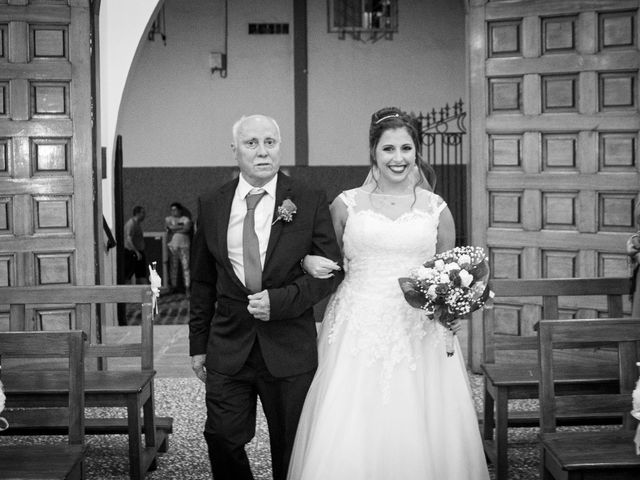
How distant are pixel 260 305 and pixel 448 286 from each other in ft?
2.48

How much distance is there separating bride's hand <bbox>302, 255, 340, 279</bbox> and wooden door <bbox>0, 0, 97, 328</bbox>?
3.38m

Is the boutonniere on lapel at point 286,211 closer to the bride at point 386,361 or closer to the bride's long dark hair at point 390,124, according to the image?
the bride at point 386,361

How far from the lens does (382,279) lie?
4.04 metres

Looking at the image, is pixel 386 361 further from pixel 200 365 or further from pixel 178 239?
pixel 178 239

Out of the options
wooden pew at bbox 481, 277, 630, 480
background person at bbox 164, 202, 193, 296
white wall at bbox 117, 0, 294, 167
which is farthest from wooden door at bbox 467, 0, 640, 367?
white wall at bbox 117, 0, 294, 167

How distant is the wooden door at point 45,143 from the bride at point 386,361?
10.1 ft

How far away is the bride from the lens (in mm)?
3723

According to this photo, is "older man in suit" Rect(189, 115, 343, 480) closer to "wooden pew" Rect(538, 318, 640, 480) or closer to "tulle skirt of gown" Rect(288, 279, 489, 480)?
"tulle skirt of gown" Rect(288, 279, 489, 480)

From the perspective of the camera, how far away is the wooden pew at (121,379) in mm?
4672

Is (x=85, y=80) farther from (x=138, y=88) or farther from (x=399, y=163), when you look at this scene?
(x=138, y=88)

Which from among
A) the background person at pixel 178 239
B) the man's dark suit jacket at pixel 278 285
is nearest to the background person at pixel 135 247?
the background person at pixel 178 239

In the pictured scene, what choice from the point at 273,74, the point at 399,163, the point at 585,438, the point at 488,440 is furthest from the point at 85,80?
the point at 273,74

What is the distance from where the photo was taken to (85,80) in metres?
6.58

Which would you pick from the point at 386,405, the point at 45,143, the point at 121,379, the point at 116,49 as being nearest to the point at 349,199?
the point at 386,405
